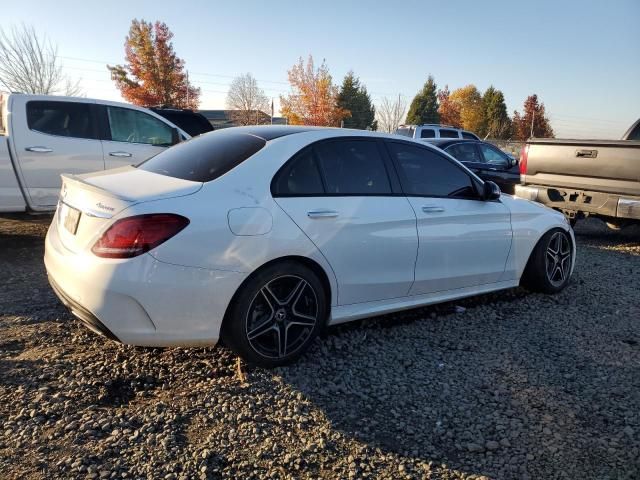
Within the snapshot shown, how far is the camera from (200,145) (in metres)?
3.88

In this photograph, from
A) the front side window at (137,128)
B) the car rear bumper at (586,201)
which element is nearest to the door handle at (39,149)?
the front side window at (137,128)

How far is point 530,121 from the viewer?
57531 millimetres

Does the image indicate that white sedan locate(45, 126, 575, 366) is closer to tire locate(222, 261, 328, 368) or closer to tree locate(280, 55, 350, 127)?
tire locate(222, 261, 328, 368)

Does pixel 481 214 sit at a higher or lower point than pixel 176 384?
higher

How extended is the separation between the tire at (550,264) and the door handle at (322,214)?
8.18ft

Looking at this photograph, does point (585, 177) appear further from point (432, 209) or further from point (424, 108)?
point (424, 108)

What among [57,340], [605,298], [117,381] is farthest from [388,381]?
[605,298]

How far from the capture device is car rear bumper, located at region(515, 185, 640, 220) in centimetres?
677

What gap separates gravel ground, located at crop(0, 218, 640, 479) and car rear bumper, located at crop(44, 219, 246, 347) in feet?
1.21

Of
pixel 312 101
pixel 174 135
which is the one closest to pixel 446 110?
pixel 312 101

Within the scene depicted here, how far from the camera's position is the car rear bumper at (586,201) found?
6773 mm

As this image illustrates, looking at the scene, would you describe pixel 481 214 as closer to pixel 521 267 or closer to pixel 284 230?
pixel 521 267

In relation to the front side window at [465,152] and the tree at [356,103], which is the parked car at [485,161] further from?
the tree at [356,103]

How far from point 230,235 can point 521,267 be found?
121 inches
